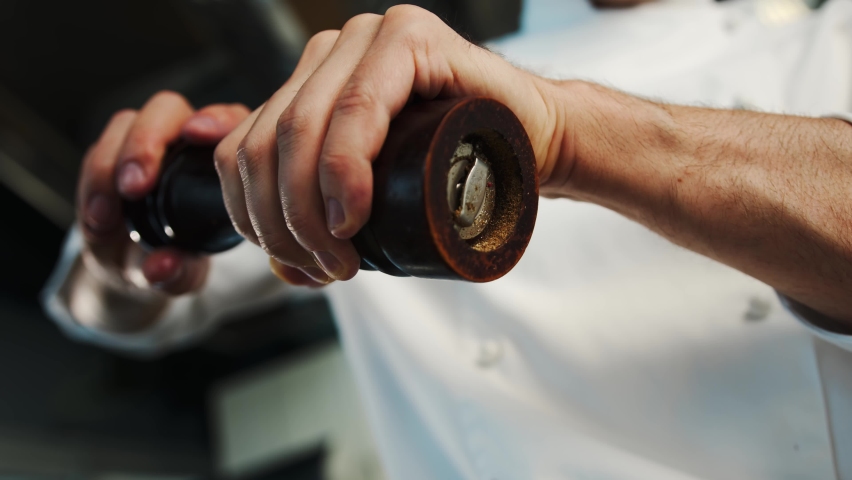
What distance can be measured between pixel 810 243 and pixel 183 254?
2.54ft

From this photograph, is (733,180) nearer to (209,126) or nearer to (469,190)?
(469,190)

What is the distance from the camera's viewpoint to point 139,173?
67 centimetres

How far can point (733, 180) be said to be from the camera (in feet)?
1.80

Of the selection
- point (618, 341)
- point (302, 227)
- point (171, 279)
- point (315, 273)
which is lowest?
point (618, 341)

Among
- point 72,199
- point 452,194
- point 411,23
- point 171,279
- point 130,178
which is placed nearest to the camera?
point 452,194

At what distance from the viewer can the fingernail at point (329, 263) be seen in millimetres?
422

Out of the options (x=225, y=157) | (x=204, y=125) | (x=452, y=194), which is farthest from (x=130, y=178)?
(x=452, y=194)

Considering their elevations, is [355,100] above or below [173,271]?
above

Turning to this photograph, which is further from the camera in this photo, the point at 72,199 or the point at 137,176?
the point at 72,199

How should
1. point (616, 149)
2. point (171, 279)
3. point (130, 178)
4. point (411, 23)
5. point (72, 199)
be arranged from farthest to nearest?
point (72, 199) < point (171, 279) < point (130, 178) < point (616, 149) < point (411, 23)

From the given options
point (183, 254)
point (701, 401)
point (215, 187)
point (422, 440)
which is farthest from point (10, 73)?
point (701, 401)

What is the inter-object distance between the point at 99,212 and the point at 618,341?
2.73ft

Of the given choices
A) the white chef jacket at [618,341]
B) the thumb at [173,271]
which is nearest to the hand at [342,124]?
the thumb at [173,271]

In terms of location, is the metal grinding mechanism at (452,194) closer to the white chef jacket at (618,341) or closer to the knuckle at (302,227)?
the knuckle at (302,227)
